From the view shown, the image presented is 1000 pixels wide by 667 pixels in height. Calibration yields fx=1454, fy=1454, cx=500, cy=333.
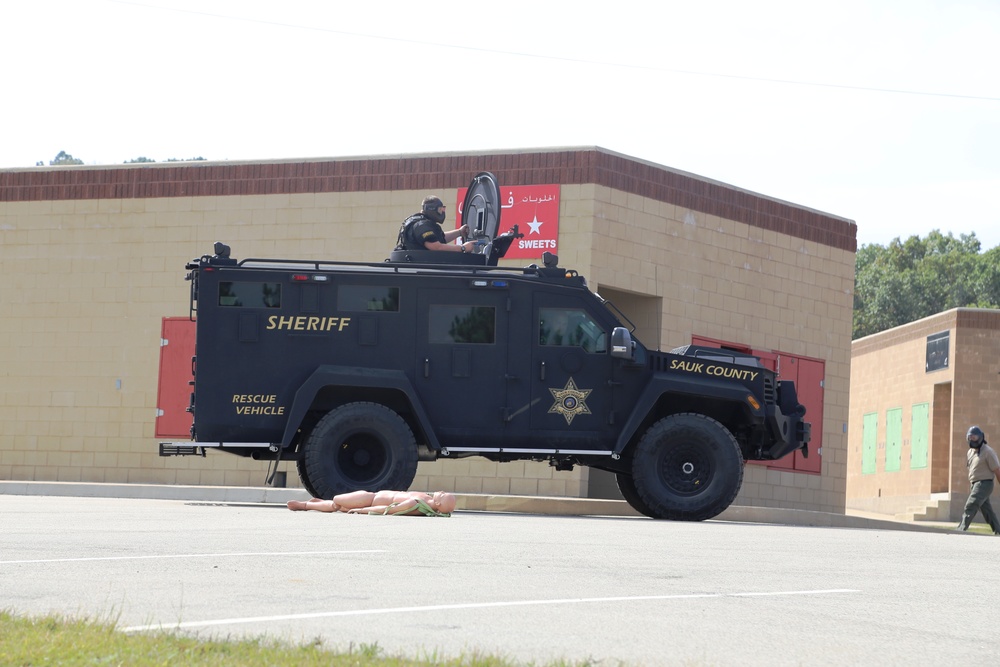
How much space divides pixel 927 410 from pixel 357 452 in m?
24.1

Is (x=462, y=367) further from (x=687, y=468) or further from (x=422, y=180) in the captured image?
(x=422, y=180)

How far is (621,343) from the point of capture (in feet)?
48.5

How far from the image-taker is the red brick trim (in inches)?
957

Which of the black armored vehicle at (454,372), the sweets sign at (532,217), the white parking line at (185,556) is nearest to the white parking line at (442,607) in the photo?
the white parking line at (185,556)

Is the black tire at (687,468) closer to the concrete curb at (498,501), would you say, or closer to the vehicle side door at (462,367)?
the vehicle side door at (462,367)

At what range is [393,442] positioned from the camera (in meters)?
14.6

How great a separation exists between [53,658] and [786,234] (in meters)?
22.8

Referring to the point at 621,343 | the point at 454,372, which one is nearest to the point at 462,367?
the point at 454,372

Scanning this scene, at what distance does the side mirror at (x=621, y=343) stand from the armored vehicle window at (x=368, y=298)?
2283 mm

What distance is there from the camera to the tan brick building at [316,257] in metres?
24.5

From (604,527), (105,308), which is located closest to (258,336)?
(604,527)

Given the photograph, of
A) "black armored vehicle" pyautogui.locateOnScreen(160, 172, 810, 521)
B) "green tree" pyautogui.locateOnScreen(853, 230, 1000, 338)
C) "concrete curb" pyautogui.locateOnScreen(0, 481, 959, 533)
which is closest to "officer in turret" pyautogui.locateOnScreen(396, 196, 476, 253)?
"black armored vehicle" pyautogui.locateOnScreen(160, 172, 810, 521)

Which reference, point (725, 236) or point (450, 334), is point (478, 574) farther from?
point (725, 236)

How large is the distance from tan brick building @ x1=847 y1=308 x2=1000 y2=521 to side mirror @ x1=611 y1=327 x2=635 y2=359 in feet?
68.7
